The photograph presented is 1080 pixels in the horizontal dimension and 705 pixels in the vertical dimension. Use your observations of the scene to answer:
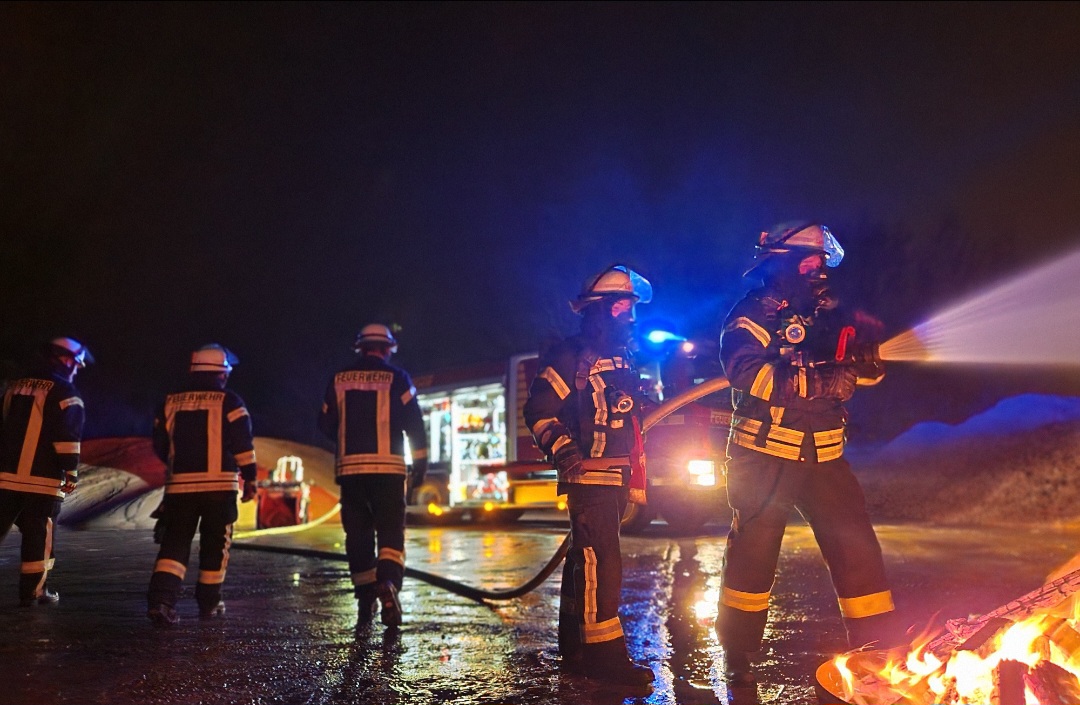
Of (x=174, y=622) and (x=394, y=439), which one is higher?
(x=394, y=439)

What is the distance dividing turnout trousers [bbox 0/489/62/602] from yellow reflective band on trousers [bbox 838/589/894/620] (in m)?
5.09

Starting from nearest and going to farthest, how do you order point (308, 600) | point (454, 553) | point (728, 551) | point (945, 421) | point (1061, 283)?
point (728, 551) → point (308, 600) → point (454, 553) → point (1061, 283) → point (945, 421)

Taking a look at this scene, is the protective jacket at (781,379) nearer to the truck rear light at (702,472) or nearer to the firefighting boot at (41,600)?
the firefighting boot at (41,600)

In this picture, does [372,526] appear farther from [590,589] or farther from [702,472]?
[702,472]

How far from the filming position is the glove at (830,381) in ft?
10.7

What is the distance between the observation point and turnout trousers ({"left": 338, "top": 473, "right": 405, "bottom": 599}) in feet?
16.4

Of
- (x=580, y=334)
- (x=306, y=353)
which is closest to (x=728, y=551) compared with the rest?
(x=580, y=334)

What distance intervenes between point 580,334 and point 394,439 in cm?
181

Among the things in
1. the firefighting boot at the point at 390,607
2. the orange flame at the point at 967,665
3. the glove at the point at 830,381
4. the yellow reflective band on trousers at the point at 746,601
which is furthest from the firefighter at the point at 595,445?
the firefighting boot at the point at 390,607

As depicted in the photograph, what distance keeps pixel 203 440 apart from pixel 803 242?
3890 millimetres

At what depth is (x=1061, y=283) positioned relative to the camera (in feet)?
60.1

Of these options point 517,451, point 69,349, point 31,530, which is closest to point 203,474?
point 31,530

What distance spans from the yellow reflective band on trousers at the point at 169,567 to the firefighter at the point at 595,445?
2617mm

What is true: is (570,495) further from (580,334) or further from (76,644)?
(76,644)
